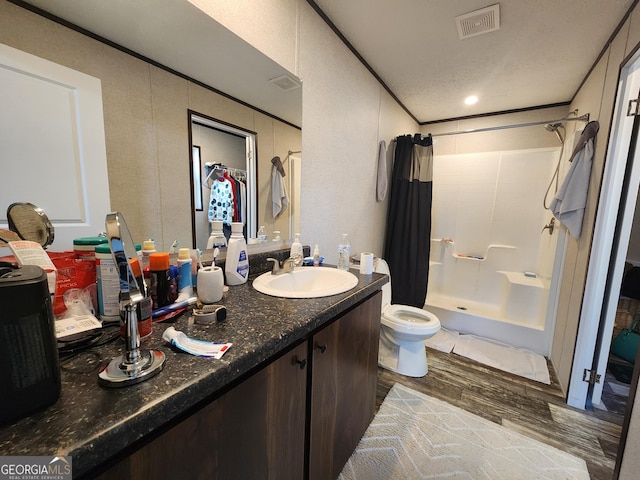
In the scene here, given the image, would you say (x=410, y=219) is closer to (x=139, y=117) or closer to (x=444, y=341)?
(x=444, y=341)

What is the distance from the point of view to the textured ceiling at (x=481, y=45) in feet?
4.48

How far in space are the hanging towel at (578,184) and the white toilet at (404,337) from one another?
1.13 metres

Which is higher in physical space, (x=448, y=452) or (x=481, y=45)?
(x=481, y=45)

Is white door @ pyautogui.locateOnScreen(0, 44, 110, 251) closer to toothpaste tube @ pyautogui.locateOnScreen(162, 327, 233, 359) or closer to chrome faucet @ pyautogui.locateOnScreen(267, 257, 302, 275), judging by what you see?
toothpaste tube @ pyautogui.locateOnScreen(162, 327, 233, 359)

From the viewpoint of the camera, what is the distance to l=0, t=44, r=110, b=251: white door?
2.03 ft

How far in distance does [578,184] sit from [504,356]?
1.44 metres

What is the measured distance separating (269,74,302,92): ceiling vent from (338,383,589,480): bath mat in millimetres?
1873

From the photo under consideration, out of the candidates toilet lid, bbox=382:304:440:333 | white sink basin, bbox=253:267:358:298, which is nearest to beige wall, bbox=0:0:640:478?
white sink basin, bbox=253:267:358:298

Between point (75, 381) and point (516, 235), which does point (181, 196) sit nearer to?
point (75, 381)

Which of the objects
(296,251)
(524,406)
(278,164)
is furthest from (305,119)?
(524,406)

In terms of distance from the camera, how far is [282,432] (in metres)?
0.74

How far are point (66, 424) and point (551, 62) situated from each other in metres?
2.85

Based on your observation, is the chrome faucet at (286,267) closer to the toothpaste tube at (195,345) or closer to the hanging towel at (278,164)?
the hanging towel at (278,164)

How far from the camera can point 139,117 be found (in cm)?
84
